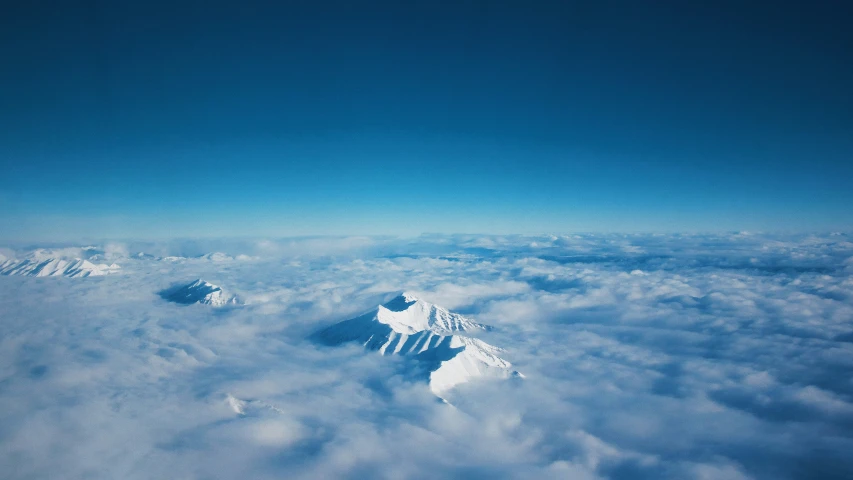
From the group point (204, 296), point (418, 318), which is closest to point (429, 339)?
point (418, 318)

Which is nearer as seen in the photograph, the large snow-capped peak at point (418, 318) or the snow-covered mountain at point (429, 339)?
the snow-covered mountain at point (429, 339)

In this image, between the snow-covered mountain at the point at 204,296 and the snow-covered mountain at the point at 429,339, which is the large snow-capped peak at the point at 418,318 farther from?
the snow-covered mountain at the point at 204,296

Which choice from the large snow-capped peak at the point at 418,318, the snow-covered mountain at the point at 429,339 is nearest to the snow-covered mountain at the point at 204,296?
the snow-covered mountain at the point at 429,339

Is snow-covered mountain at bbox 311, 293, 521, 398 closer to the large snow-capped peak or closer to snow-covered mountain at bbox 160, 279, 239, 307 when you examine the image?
the large snow-capped peak

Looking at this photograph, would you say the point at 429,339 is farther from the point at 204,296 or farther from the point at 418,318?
the point at 204,296

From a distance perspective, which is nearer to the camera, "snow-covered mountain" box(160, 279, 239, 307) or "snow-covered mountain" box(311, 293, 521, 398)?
"snow-covered mountain" box(311, 293, 521, 398)

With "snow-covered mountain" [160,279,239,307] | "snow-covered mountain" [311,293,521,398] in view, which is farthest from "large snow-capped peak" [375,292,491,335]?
"snow-covered mountain" [160,279,239,307]

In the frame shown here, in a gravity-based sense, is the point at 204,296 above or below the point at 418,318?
below
